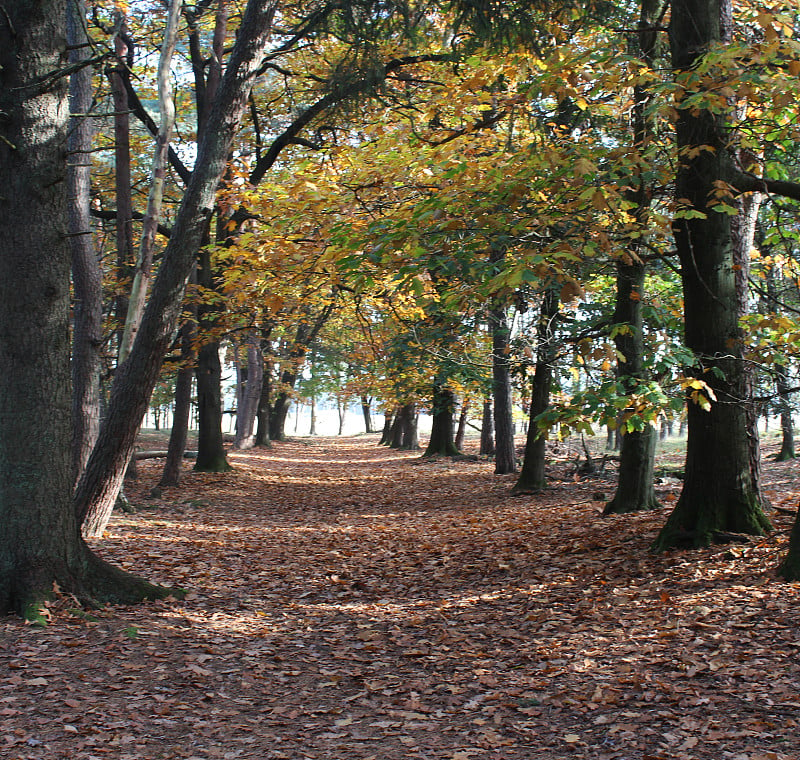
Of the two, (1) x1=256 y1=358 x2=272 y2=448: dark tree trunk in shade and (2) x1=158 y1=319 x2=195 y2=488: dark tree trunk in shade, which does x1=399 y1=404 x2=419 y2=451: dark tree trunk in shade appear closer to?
(1) x1=256 y1=358 x2=272 y2=448: dark tree trunk in shade

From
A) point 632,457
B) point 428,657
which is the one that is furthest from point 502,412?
point 428,657

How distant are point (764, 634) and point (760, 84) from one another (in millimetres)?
4060

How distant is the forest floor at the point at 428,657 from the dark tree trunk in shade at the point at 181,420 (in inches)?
209

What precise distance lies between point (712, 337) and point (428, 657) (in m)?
4.16

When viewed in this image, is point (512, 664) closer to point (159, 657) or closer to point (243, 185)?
point (159, 657)

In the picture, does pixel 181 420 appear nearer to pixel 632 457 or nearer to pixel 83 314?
pixel 83 314

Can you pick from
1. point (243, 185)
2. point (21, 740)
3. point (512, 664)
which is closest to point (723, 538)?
point (512, 664)

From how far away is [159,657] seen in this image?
5.04 m

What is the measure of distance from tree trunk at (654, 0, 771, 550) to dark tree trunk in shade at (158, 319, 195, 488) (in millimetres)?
9843

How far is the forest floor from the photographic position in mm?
3916

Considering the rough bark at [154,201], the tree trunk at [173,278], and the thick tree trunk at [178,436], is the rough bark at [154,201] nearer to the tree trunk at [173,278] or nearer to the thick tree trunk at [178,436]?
the tree trunk at [173,278]

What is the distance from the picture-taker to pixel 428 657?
5477 mm

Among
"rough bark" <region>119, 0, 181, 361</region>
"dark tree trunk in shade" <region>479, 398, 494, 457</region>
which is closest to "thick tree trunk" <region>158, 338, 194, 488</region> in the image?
"rough bark" <region>119, 0, 181, 361</region>

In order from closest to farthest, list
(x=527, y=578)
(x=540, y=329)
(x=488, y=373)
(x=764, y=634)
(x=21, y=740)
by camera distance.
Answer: (x=21, y=740) → (x=764, y=634) → (x=527, y=578) → (x=540, y=329) → (x=488, y=373)
